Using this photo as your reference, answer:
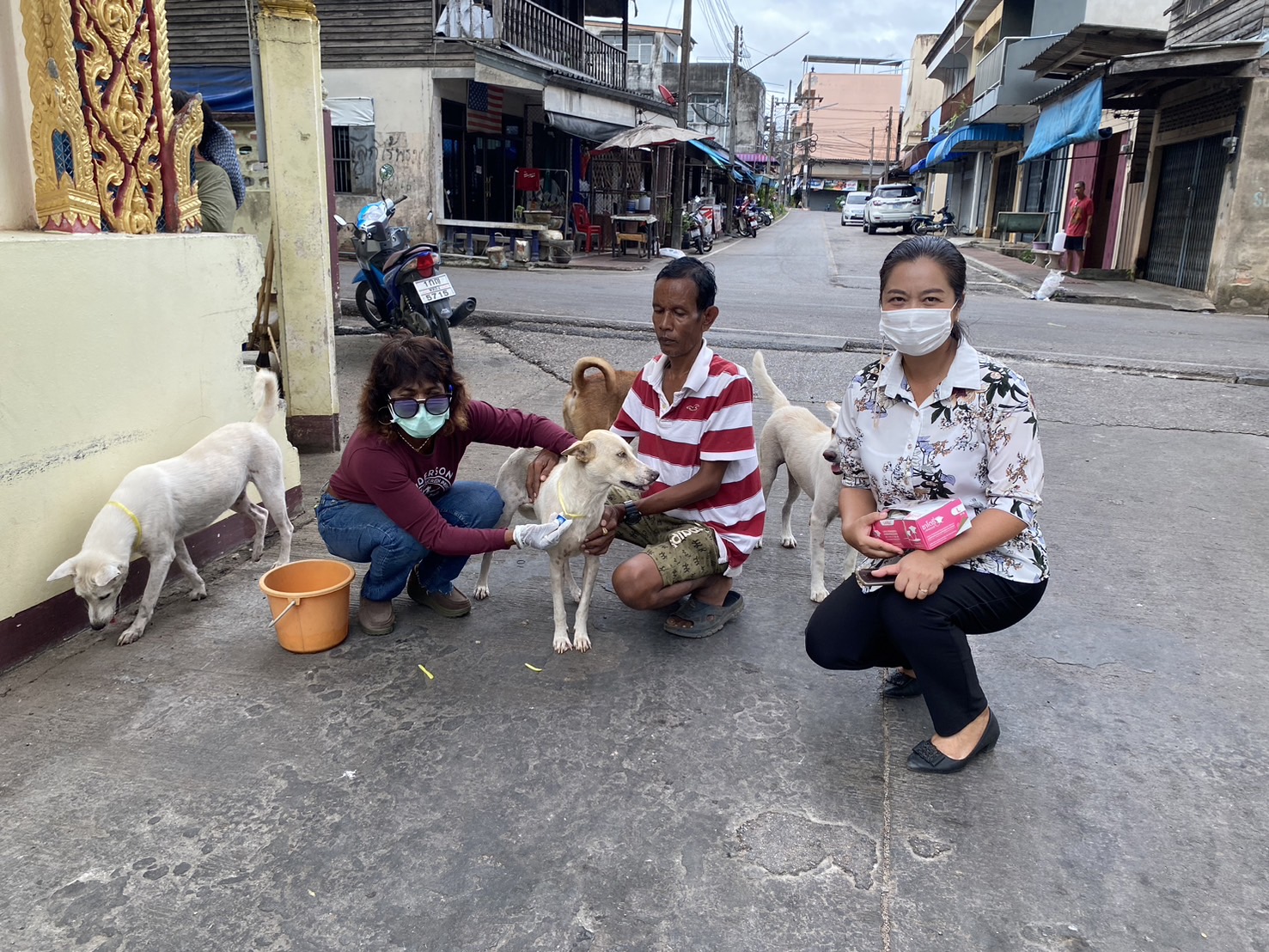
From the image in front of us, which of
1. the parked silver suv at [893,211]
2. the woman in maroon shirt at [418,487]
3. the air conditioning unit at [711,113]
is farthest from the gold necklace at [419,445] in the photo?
the air conditioning unit at [711,113]

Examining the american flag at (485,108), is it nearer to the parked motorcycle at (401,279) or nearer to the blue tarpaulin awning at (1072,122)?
the parked motorcycle at (401,279)

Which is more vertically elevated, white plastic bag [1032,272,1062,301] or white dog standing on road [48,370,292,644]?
white plastic bag [1032,272,1062,301]

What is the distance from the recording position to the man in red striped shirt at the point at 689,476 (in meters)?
3.27

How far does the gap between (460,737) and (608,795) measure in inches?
21.5

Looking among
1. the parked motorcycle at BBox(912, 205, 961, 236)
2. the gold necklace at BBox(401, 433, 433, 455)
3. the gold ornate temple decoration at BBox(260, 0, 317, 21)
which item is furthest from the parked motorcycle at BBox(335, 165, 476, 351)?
the parked motorcycle at BBox(912, 205, 961, 236)

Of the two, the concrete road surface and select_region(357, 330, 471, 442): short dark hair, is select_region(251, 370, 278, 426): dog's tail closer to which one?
the concrete road surface

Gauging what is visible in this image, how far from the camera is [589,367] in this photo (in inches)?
171

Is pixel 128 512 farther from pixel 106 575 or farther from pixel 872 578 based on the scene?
pixel 872 578

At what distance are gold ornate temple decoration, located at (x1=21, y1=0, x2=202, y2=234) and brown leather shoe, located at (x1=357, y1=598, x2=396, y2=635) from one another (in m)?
1.85

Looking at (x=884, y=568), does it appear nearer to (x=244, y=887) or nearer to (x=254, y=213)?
(x=244, y=887)

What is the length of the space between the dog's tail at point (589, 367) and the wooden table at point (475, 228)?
13732 mm

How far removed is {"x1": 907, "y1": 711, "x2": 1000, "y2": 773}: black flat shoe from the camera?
2.65m

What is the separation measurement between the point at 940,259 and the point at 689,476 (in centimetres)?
130

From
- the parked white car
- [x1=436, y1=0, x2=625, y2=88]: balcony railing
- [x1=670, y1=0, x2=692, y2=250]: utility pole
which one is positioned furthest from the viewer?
the parked white car
